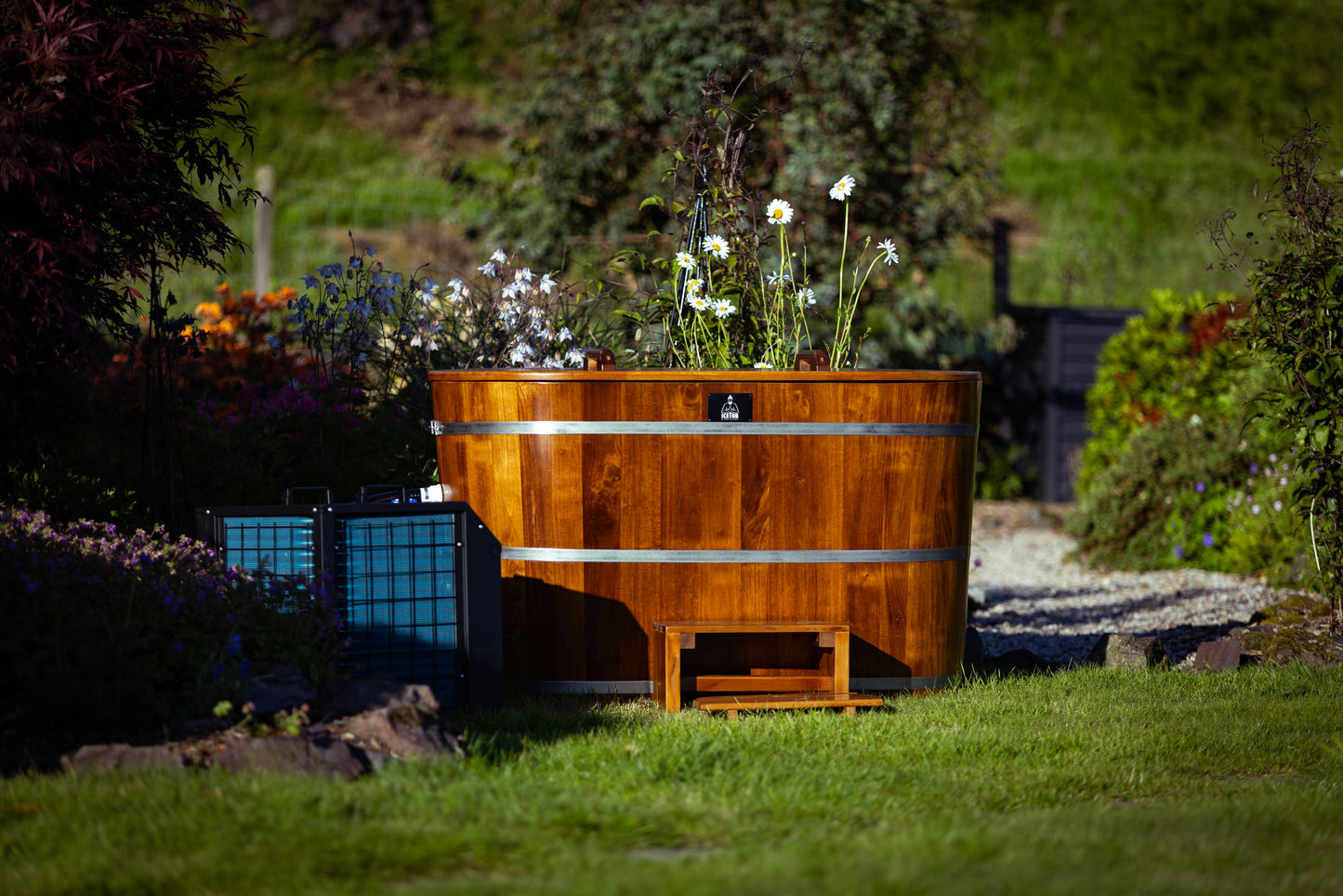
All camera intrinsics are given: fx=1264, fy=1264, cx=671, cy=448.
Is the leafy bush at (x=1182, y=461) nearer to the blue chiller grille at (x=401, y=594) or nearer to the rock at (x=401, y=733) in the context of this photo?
the blue chiller grille at (x=401, y=594)

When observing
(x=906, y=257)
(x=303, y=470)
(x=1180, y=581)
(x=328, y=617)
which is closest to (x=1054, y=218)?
(x=906, y=257)

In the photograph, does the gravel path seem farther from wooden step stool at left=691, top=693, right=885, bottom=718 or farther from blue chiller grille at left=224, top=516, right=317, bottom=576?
blue chiller grille at left=224, top=516, right=317, bottom=576

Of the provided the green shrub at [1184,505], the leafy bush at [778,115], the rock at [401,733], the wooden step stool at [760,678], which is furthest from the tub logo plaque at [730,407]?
the leafy bush at [778,115]

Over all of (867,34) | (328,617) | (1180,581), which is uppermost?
(867,34)

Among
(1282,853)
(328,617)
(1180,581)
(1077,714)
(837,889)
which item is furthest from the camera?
(1180,581)

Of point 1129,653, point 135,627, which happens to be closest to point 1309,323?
point 1129,653

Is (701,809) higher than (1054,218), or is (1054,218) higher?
(1054,218)

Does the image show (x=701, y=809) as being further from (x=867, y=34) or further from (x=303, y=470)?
(x=867, y=34)

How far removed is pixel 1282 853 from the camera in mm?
2611

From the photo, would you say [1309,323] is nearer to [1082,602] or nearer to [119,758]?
[1082,602]

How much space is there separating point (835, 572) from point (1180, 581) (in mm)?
3881

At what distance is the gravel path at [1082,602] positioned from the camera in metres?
5.68

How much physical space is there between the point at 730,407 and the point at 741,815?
159 centimetres

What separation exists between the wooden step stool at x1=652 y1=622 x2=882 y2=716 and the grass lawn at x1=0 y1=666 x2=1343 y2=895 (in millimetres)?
199
